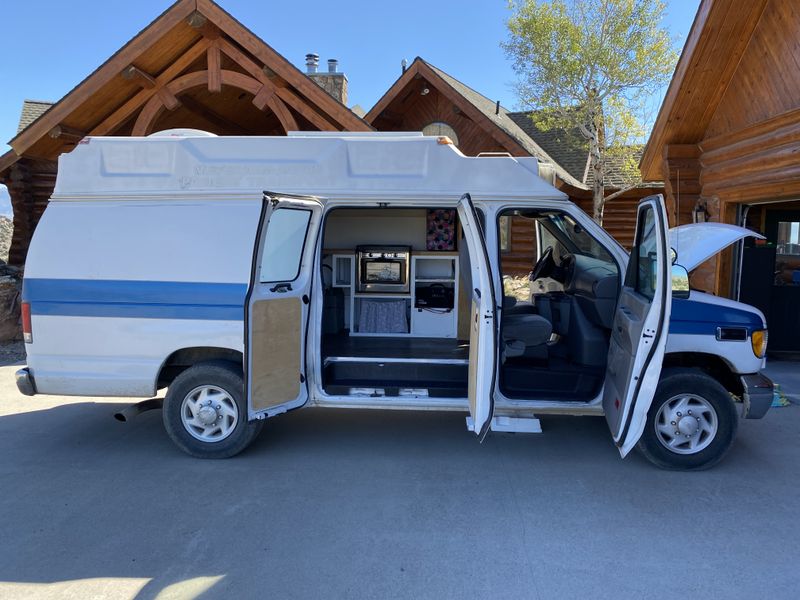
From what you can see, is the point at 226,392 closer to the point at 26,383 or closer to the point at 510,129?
the point at 26,383

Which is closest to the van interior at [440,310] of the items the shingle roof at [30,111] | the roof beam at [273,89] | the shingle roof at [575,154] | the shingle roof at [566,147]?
the roof beam at [273,89]

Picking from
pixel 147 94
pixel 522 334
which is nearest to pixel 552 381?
pixel 522 334

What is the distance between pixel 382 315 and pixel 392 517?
11.9 ft

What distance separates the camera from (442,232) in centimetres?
757

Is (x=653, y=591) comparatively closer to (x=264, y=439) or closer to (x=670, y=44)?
(x=264, y=439)

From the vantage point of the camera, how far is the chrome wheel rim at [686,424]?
4.50 meters

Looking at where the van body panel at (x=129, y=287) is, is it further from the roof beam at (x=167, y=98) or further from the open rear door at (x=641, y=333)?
the roof beam at (x=167, y=98)

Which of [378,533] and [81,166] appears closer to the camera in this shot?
[378,533]

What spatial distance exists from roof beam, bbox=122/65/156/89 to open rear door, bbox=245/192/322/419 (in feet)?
25.8

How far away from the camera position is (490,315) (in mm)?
4184

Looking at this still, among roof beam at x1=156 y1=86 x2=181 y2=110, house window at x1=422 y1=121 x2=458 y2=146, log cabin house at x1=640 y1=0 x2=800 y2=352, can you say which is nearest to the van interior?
log cabin house at x1=640 y1=0 x2=800 y2=352

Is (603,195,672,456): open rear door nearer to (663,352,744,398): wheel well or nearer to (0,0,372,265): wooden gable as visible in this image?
(663,352,744,398): wheel well

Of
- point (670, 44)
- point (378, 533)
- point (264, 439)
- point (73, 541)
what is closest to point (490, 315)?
point (378, 533)

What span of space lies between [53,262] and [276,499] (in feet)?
8.91
